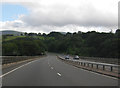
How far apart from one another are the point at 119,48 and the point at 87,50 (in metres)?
37.4

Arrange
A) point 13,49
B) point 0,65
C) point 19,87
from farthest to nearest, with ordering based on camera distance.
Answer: point 13,49 < point 0,65 < point 19,87

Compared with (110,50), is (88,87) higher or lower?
higher

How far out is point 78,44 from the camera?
18925cm

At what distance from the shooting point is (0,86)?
39.2 ft

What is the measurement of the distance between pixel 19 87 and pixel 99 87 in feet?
13.2

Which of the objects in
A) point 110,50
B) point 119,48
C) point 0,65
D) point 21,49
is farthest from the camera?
point 21,49

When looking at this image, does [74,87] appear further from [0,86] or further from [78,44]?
[78,44]

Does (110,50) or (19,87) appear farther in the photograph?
(110,50)

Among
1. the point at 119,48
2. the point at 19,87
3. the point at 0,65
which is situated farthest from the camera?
the point at 119,48

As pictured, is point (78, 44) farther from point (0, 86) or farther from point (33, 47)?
point (0, 86)

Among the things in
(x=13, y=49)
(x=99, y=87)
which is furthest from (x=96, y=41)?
(x=99, y=87)

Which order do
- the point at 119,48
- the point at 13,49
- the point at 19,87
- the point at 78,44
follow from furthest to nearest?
the point at 78,44 < the point at 13,49 < the point at 119,48 < the point at 19,87

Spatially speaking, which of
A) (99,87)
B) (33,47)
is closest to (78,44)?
(33,47)

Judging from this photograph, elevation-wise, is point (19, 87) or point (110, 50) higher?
point (19, 87)
